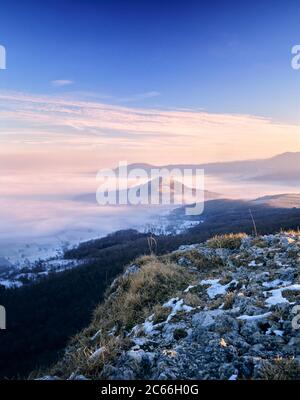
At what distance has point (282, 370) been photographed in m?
5.56

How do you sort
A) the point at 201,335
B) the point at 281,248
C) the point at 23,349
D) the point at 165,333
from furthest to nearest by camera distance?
the point at 23,349 → the point at 281,248 → the point at 165,333 → the point at 201,335

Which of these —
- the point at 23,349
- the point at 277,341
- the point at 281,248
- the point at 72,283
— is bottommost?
the point at 23,349

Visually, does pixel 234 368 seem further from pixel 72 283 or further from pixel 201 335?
pixel 72 283

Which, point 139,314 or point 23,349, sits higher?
point 139,314

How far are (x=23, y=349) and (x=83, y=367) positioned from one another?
13077cm

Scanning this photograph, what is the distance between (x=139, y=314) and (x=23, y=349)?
128 meters

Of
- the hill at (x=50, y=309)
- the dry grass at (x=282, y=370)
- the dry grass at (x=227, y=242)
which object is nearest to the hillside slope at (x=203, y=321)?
the dry grass at (x=282, y=370)

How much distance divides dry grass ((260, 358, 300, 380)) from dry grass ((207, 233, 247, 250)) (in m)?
8.00

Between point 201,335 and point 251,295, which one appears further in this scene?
point 251,295

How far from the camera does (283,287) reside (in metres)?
8.66

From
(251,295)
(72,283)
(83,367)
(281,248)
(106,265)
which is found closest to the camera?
(83,367)

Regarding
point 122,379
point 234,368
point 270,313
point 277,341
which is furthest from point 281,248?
point 122,379

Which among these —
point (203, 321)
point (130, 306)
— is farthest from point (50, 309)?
point (203, 321)

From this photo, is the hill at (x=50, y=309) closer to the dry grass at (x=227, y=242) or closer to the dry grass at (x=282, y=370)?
the dry grass at (x=227, y=242)
